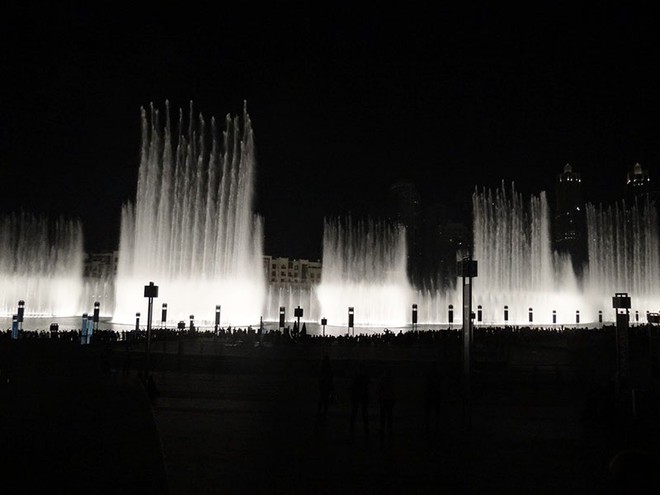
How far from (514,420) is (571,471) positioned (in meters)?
4.96

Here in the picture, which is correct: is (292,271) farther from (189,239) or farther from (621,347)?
(621,347)

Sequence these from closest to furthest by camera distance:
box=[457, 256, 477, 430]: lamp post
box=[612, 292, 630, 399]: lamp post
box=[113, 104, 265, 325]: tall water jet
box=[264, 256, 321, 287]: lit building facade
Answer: box=[457, 256, 477, 430]: lamp post
box=[612, 292, 630, 399]: lamp post
box=[113, 104, 265, 325]: tall water jet
box=[264, 256, 321, 287]: lit building facade

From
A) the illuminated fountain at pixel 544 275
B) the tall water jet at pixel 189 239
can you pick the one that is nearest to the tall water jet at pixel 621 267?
the illuminated fountain at pixel 544 275

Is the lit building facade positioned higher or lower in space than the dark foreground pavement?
higher

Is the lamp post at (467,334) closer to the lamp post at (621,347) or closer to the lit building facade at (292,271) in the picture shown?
the lamp post at (621,347)

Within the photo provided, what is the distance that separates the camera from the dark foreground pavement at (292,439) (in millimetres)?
7996

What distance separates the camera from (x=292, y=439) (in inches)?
430

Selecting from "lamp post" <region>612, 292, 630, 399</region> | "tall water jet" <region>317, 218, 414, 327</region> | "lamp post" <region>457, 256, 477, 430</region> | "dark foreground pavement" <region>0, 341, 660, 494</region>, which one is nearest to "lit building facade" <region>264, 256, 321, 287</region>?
"tall water jet" <region>317, 218, 414, 327</region>

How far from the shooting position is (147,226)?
51.2 meters

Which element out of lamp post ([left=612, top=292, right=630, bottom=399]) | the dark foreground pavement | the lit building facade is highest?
the lit building facade

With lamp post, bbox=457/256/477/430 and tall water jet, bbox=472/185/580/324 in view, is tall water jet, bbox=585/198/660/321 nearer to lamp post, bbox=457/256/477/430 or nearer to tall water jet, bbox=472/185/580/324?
tall water jet, bbox=472/185/580/324

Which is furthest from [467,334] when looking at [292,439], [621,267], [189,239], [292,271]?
[292,271]

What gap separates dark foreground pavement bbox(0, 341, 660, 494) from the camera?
26.2ft

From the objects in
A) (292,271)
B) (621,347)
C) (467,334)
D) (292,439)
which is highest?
(292,271)
